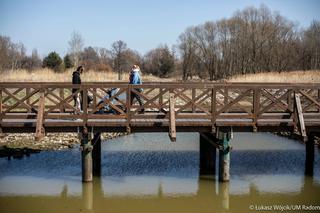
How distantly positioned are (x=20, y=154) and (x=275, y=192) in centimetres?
965

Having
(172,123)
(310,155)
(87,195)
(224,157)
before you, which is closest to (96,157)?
(87,195)

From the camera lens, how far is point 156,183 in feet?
46.1

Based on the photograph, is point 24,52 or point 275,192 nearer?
point 275,192

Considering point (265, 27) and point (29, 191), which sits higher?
point (265, 27)

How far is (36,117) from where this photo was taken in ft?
45.5

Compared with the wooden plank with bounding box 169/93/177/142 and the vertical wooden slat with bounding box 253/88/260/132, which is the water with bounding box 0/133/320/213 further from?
the vertical wooden slat with bounding box 253/88/260/132

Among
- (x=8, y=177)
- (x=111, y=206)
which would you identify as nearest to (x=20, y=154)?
(x=8, y=177)

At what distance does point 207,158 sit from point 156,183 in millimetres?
2263

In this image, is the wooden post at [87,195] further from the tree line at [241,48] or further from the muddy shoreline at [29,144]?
the tree line at [241,48]

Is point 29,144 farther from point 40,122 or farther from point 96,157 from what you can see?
point 40,122

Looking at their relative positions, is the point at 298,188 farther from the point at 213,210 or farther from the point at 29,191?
the point at 29,191

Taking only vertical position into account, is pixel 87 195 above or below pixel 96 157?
below

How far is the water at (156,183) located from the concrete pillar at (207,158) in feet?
1.12

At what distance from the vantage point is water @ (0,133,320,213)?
12.4 meters
